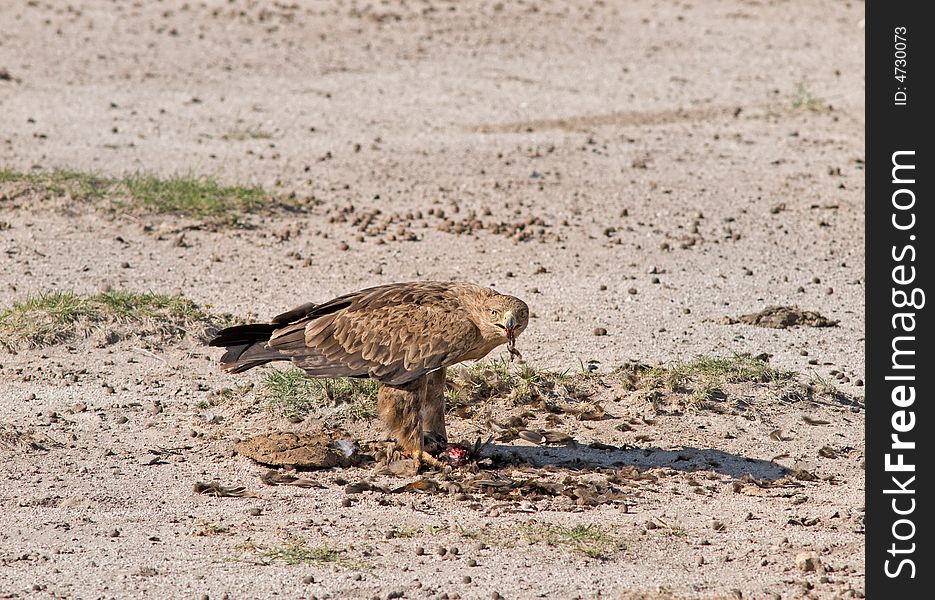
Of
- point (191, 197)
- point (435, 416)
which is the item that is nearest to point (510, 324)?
point (435, 416)

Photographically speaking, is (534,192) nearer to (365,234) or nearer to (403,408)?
(365,234)

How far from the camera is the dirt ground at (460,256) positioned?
226 inches

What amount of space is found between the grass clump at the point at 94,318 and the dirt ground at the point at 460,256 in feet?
0.43

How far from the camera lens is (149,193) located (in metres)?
10.9

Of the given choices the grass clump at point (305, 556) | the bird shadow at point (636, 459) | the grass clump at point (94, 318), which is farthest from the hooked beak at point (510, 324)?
the grass clump at point (94, 318)

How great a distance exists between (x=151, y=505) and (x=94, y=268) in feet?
12.1

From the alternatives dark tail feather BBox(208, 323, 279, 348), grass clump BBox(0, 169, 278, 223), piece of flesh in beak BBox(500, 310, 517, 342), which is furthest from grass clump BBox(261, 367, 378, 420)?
grass clump BBox(0, 169, 278, 223)

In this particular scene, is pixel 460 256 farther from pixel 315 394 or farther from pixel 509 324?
pixel 509 324

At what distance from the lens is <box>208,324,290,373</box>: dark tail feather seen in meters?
6.86

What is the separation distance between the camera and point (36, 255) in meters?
9.76

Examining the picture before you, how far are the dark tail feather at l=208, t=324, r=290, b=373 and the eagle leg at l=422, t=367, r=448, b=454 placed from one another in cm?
71

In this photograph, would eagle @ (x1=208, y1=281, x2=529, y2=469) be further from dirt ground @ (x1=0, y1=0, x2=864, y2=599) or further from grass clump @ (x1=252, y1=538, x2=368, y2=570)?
grass clump @ (x1=252, y1=538, x2=368, y2=570)

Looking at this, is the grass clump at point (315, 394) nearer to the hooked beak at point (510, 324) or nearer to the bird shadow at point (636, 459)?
the bird shadow at point (636, 459)
